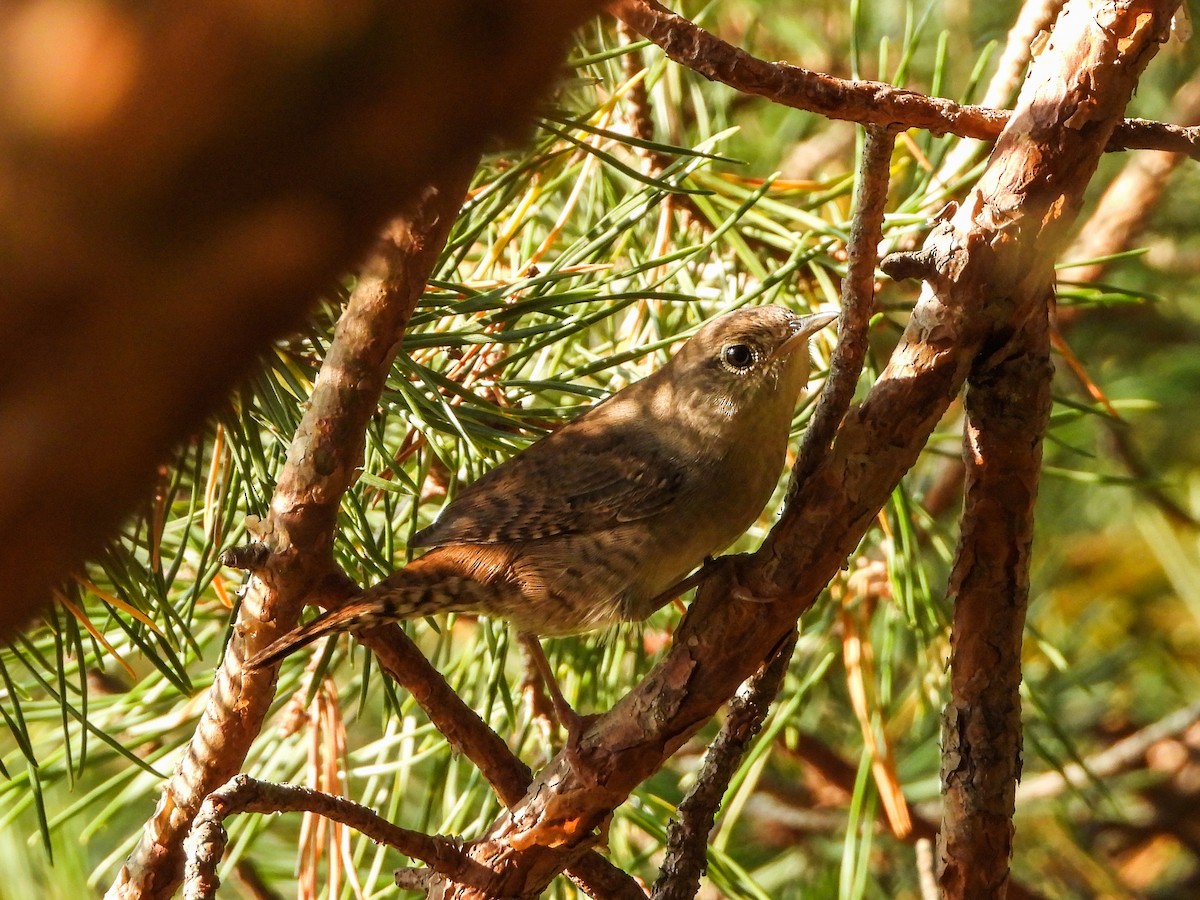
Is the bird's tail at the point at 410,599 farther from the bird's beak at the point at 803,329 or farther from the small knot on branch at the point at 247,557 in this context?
the bird's beak at the point at 803,329

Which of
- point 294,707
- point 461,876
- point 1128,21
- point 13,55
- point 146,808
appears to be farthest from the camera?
point 146,808

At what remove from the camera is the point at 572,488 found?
2.59 m

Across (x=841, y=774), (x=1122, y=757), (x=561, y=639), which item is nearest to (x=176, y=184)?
(x=561, y=639)

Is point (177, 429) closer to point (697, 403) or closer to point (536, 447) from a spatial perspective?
point (536, 447)

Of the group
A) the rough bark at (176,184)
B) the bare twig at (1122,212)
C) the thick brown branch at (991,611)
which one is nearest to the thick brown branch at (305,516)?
the thick brown branch at (991,611)

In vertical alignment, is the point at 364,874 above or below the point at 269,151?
above

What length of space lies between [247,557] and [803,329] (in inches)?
49.0

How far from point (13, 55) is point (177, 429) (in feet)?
0.58

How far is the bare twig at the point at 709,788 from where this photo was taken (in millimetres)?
1756

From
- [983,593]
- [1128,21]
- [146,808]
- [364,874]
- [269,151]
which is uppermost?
[146,808]

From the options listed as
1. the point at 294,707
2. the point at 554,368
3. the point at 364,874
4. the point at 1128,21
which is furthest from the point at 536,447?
the point at 364,874

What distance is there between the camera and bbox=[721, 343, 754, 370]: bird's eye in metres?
2.60

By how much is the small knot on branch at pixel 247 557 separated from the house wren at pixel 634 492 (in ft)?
2.00

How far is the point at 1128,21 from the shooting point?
5.09 feet
